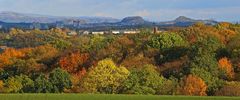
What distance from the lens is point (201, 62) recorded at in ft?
213

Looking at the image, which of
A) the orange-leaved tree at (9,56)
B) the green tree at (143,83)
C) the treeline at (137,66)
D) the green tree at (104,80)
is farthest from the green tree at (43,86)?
the orange-leaved tree at (9,56)

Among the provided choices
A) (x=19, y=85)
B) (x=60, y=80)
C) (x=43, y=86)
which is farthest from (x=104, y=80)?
(x=19, y=85)

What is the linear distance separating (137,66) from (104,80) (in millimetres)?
18128

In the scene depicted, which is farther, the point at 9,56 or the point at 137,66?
the point at 9,56

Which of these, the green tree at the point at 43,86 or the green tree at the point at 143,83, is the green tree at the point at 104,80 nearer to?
the green tree at the point at 143,83

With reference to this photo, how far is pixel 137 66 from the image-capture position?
77125 millimetres

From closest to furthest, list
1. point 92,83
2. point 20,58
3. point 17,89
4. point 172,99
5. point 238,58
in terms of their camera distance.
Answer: point 172,99 < point 92,83 < point 17,89 < point 238,58 < point 20,58

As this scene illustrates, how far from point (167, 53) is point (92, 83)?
2432 centimetres

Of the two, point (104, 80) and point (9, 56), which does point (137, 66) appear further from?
point (9, 56)

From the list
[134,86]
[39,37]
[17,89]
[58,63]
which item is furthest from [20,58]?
[39,37]

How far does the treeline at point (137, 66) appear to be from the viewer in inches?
2259

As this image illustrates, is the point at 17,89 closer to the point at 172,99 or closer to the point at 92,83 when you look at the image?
the point at 92,83

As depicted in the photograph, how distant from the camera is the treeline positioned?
57375 millimetres

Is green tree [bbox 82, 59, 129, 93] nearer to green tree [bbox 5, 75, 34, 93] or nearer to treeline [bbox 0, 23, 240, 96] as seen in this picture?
treeline [bbox 0, 23, 240, 96]
